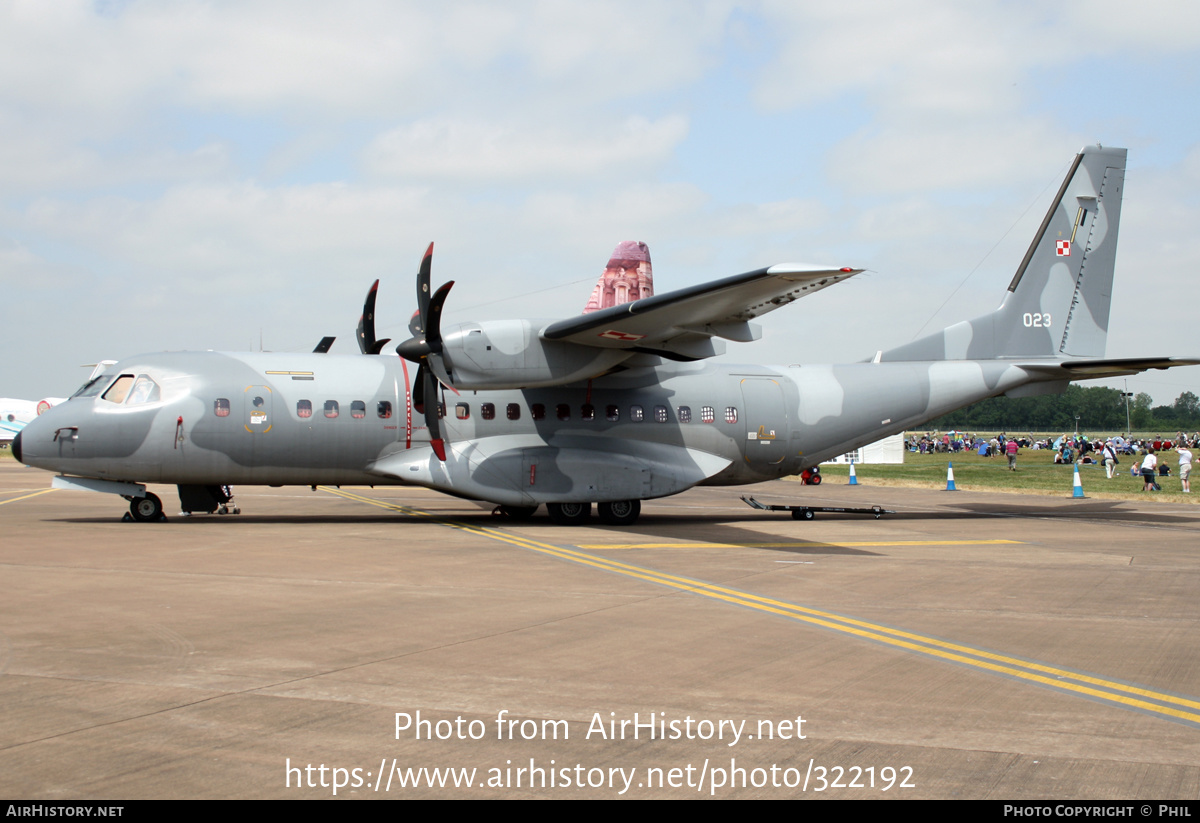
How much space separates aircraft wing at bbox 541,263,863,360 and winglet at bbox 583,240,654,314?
2157cm

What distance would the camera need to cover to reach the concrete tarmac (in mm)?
4547

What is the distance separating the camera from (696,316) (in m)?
16.0

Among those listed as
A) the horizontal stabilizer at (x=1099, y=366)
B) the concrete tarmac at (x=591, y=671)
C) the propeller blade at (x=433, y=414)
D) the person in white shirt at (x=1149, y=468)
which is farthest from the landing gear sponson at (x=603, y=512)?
the person in white shirt at (x=1149, y=468)

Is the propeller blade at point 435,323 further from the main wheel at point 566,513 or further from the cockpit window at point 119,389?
the cockpit window at point 119,389

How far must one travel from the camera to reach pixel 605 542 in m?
15.6

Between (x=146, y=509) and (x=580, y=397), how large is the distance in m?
8.89

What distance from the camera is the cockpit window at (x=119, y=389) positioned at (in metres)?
17.2

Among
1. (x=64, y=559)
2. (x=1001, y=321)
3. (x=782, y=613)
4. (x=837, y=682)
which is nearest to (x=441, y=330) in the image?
(x=64, y=559)

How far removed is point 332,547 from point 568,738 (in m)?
9.72

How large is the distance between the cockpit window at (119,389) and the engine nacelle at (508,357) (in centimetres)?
631

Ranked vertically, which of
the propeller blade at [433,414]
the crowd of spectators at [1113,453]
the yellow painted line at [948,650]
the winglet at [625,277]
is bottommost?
the crowd of spectators at [1113,453]

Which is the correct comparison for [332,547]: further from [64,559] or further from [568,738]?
[568,738]

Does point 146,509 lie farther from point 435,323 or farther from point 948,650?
point 948,650

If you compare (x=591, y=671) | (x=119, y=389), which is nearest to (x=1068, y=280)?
(x=591, y=671)
